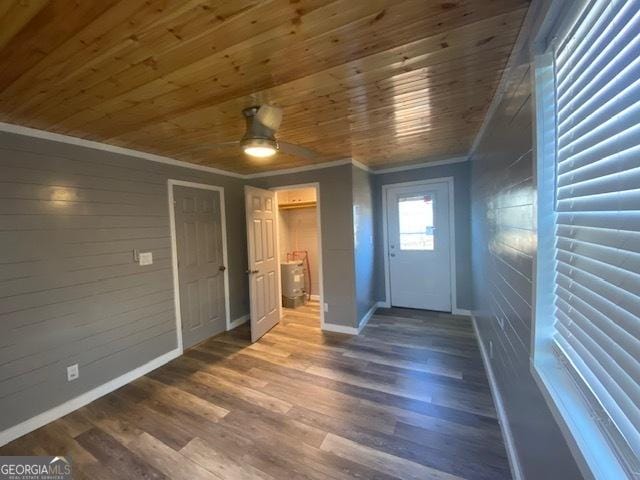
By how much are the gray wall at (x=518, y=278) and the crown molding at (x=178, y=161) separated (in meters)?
1.88

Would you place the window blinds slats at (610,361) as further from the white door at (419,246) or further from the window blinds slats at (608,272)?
the white door at (419,246)

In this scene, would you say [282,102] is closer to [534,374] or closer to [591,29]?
[591,29]

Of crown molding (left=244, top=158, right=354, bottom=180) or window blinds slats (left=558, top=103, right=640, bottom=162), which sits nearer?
window blinds slats (left=558, top=103, right=640, bottom=162)

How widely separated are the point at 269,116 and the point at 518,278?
5.96ft

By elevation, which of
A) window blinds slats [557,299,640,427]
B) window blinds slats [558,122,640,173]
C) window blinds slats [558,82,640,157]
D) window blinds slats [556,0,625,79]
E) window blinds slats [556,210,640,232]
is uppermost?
window blinds slats [556,0,625,79]

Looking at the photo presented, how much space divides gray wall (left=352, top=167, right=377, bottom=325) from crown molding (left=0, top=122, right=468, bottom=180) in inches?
8.9

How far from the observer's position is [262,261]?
12.3 ft

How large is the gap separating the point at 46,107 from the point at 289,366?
112 inches

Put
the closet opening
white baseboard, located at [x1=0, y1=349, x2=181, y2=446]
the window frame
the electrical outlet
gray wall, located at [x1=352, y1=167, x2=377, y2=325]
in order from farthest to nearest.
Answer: the closet opening, gray wall, located at [x1=352, y1=167, x2=377, y2=325], the electrical outlet, white baseboard, located at [x1=0, y1=349, x2=181, y2=446], the window frame

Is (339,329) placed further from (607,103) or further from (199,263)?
(607,103)

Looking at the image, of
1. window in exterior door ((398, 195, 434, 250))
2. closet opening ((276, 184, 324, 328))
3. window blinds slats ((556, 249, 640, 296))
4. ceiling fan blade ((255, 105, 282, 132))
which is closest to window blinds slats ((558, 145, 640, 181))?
window blinds slats ((556, 249, 640, 296))

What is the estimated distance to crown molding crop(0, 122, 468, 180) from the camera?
2139 millimetres

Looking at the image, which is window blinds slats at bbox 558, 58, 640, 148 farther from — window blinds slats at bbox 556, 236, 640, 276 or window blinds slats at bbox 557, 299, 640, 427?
window blinds slats at bbox 557, 299, 640, 427

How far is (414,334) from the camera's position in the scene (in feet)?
11.4
